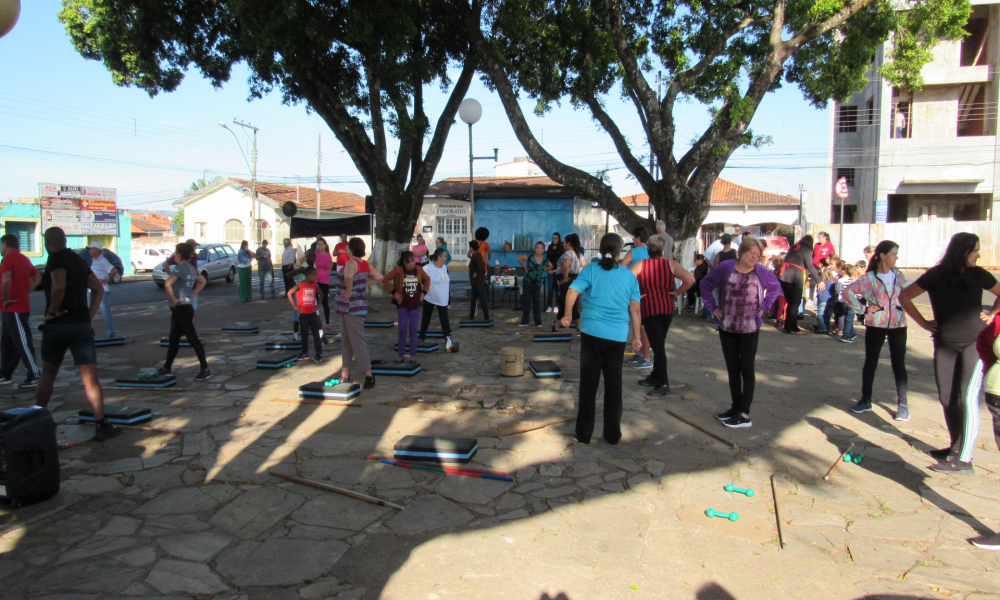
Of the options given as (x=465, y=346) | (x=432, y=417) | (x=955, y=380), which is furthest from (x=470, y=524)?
(x=465, y=346)

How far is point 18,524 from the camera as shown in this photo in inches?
159

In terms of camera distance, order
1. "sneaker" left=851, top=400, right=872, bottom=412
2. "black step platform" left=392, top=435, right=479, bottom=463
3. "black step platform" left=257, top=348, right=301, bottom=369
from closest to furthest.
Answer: "black step platform" left=392, top=435, right=479, bottom=463
"sneaker" left=851, top=400, right=872, bottom=412
"black step platform" left=257, top=348, right=301, bottom=369

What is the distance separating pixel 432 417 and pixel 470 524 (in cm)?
241

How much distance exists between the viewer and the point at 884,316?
611 centimetres

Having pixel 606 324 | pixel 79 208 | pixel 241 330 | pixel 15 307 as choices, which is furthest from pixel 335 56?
pixel 79 208

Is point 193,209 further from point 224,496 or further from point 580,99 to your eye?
point 224,496

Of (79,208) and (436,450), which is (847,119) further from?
(79,208)

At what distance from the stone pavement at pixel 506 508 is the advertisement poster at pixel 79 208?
32.0 m

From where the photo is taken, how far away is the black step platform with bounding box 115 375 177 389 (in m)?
7.61

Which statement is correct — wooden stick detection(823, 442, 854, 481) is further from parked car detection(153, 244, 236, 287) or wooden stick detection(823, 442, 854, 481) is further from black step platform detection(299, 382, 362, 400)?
parked car detection(153, 244, 236, 287)

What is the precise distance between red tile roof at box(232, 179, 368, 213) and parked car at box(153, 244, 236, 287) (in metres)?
17.7

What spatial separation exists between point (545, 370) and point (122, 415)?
4.67 m

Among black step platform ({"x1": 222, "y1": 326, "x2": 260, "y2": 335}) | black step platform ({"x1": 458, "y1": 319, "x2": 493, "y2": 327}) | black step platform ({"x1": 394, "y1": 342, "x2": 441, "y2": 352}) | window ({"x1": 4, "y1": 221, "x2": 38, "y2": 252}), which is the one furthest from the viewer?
window ({"x1": 4, "y1": 221, "x2": 38, "y2": 252})

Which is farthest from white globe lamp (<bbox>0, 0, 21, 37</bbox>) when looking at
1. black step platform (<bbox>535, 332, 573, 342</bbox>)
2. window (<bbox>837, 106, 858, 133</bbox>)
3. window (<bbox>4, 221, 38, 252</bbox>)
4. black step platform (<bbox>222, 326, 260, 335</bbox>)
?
window (<bbox>4, 221, 38, 252</bbox>)
